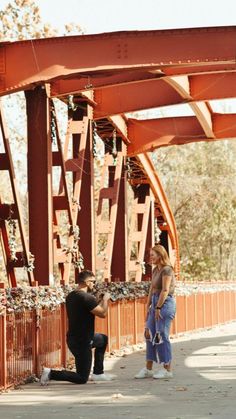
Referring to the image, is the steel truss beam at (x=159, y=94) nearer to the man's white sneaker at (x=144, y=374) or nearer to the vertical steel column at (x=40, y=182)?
the vertical steel column at (x=40, y=182)

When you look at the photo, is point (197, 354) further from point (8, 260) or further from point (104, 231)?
point (104, 231)

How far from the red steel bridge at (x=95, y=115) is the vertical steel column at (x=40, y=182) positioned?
0.02m

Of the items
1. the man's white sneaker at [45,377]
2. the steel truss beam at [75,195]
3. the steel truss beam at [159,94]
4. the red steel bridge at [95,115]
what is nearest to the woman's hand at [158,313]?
the man's white sneaker at [45,377]

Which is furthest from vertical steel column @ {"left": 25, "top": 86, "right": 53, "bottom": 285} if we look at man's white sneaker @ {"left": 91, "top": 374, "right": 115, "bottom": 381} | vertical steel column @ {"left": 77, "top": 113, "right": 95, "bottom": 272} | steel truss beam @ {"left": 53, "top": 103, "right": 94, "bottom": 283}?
man's white sneaker @ {"left": 91, "top": 374, "right": 115, "bottom": 381}

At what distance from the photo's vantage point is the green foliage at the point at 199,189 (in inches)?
1988

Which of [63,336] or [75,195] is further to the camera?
[75,195]

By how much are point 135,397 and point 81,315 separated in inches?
85.1

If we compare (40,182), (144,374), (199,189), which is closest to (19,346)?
(144,374)

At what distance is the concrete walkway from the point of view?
36.1 feet

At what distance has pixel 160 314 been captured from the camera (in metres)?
15.0

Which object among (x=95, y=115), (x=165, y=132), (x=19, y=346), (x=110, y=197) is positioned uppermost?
(x=165, y=132)

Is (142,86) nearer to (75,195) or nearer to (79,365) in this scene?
(75,195)

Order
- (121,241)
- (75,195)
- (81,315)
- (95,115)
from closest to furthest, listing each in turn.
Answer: (81,315) < (75,195) < (95,115) < (121,241)

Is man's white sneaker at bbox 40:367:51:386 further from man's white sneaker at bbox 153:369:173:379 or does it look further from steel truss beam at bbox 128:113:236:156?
steel truss beam at bbox 128:113:236:156
